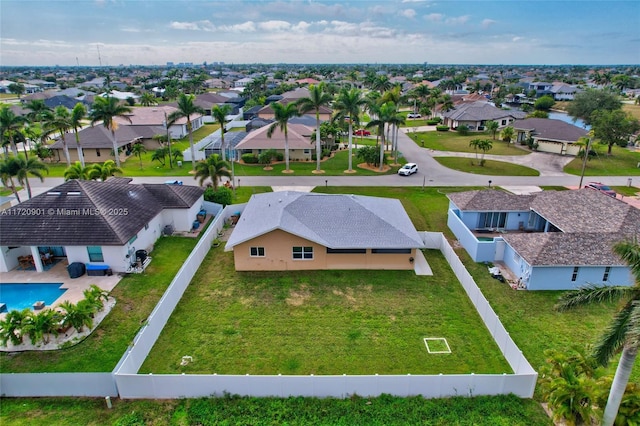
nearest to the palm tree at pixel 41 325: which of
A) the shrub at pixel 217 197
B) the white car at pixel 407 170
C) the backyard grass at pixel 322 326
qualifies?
the backyard grass at pixel 322 326

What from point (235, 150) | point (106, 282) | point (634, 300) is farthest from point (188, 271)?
point (235, 150)

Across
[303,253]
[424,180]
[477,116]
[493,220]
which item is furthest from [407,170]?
[477,116]

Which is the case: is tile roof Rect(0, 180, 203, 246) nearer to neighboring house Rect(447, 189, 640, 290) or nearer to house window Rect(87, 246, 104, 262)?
house window Rect(87, 246, 104, 262)

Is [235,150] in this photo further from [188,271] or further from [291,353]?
[291,353]

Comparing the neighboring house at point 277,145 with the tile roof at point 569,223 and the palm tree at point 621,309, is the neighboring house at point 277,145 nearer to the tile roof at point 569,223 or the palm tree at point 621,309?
the tile roof at point 569,223

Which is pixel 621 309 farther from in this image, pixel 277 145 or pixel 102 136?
pixel 102 136

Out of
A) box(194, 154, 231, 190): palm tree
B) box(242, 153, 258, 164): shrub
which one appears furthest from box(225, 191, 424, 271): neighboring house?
box(242, 153, 258, 164): shrub
